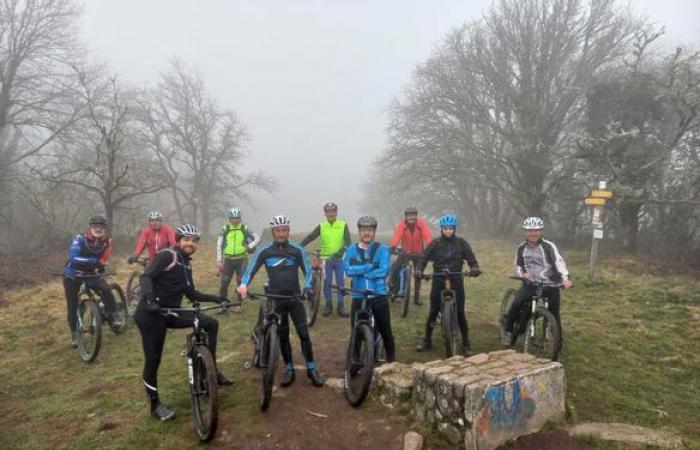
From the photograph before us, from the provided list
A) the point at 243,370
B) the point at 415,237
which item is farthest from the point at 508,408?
the point at 415,237

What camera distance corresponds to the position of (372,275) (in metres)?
6.03

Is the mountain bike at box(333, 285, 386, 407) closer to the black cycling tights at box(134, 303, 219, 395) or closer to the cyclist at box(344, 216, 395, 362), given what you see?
the cyclist at box(344, 216, 395, 362)

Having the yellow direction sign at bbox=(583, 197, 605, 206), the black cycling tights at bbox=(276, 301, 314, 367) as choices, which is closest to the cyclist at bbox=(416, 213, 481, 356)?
the black cycling tights at bbox=(276, 301, 314, 367)

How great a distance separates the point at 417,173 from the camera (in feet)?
79.6

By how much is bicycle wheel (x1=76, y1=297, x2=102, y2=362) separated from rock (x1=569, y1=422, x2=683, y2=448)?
6.77 m

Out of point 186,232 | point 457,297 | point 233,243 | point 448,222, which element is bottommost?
point 457,297

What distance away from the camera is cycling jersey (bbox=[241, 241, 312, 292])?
19.7 feet

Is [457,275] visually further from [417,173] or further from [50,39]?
[50,39]

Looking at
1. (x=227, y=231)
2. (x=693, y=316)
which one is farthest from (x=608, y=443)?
(x=227, y=231)

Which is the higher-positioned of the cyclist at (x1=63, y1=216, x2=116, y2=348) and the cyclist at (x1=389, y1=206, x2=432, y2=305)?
the cyclist at (x1=389, y1=206, x2=432, y2=305)

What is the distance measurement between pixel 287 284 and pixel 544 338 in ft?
13.2

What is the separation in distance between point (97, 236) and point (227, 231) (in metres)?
2.56

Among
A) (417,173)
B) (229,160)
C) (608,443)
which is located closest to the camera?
(608,443)

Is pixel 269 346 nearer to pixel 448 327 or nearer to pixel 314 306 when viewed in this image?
pixel 448 327
